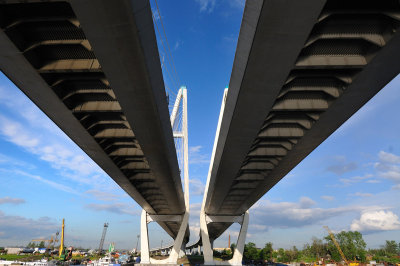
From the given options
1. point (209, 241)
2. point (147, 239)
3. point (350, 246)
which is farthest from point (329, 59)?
point (350, 246)

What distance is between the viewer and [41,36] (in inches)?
453

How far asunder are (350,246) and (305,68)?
123m

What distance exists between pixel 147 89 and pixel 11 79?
20.3 ft

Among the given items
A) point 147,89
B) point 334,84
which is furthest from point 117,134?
point 334,84

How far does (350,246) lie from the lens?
110 m

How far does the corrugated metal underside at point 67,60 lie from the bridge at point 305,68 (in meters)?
Result: 6.70

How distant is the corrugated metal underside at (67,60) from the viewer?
404 inches

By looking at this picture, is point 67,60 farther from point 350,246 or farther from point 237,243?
point 350,246

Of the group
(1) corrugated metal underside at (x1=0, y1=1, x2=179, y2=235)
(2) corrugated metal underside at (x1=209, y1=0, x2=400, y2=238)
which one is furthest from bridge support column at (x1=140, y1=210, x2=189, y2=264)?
(2) corrugated metal underside at (x1=209, y1=0, x2=400, y2=238)

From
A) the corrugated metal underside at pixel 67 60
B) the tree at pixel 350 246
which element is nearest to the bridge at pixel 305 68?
the corrugated metal underside at pixel 67 60

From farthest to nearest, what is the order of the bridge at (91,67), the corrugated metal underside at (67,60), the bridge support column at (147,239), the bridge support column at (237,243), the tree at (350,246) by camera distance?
the tree at (350,246)
the bridge support column at (147,239)
the bridge support column at (237,243)
the corrugated metal underside at (67,60)
the bridge at (91,67)

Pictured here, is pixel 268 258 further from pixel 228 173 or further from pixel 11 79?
pixel 11 79

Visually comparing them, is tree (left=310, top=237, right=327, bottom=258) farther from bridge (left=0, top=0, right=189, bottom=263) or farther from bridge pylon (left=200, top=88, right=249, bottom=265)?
bridge (left=0, top=0, right=189, bottom=263)

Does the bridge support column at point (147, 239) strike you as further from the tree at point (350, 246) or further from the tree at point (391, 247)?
the tree at point (391, 247)
